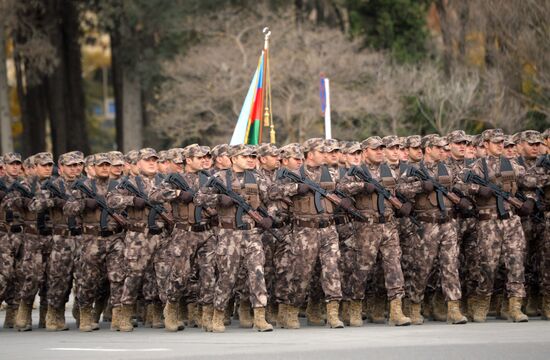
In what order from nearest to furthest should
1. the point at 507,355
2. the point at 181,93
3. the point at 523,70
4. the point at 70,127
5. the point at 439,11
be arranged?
the point at 507,355, the point at 523,70, the point at 181,93, the point at 439,11, the point at 70,127

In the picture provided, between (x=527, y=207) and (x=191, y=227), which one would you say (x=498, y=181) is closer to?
(x=527, y=207)

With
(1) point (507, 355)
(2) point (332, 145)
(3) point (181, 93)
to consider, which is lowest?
(1) point (507, 355)

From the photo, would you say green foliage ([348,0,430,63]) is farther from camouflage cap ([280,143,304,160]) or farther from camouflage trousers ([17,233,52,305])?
camouflage trousers ([17,233,52,305])

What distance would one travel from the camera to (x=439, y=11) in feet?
140

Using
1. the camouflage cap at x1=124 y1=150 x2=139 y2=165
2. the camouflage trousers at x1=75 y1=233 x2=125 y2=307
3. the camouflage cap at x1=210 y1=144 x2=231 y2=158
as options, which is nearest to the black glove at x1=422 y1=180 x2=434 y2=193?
the camouflage cap at x1=210 y1=144 x2=231 y2=158

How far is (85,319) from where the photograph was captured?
17141 millimetres

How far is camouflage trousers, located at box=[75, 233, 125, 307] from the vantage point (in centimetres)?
1700

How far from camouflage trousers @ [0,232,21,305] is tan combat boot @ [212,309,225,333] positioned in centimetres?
303

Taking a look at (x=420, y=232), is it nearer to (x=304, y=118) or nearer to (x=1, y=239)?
(x=1, y=239)

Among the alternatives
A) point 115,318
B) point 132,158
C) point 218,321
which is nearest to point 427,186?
point 218,321

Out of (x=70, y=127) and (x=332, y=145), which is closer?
(x=332, y=145)

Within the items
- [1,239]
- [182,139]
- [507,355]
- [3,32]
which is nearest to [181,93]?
[182,139]

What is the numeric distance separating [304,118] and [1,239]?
68.9 feet

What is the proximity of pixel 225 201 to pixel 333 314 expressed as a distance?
5.95ft
